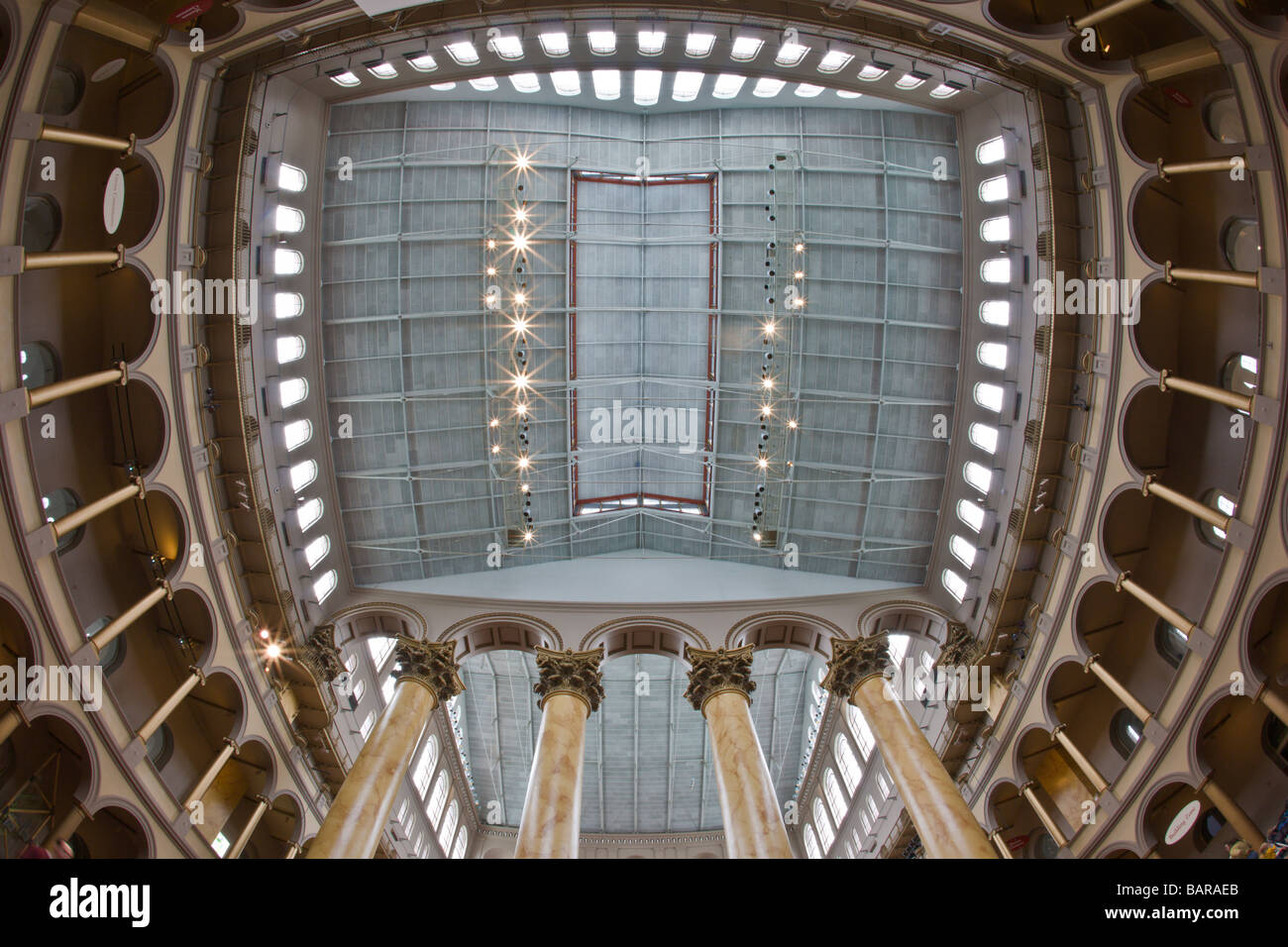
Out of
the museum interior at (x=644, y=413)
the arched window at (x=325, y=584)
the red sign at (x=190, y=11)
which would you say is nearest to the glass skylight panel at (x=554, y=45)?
the museum interior at (x=644, y=413)

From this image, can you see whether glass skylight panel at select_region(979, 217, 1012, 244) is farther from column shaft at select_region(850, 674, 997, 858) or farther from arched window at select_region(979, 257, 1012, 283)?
column shaft at select_region(850, 674, 997, 858)

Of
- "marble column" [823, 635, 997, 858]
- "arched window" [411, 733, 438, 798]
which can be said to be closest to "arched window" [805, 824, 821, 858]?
"marble column" [823, 635, 997, 858]

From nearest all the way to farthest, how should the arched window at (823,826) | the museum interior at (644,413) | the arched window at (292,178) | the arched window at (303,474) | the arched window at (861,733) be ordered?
the museum interior at (644,413), the arched window at (292,178), the arched window at (303,474), the arched window at (861,733), the arched window at (823,826)

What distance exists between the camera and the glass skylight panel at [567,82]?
2255 centimetres

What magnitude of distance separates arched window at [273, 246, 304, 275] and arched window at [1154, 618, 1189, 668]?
2533 cm

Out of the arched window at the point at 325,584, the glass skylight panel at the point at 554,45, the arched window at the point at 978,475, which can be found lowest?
the arched window at the point at 325,584

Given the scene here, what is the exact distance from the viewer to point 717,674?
2053cm

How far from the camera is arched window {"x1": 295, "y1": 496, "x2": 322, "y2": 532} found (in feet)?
69.9

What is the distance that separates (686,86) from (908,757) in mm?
21712

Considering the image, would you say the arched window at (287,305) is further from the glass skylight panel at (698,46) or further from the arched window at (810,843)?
the arched window at (810,843)

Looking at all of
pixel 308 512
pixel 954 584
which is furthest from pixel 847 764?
pixel 308 512

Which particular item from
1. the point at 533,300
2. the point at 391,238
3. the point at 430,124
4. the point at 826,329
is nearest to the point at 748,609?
the point at 826,329

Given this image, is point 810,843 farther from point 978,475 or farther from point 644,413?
point 644,413

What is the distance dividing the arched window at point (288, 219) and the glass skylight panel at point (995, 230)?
2070 cm
